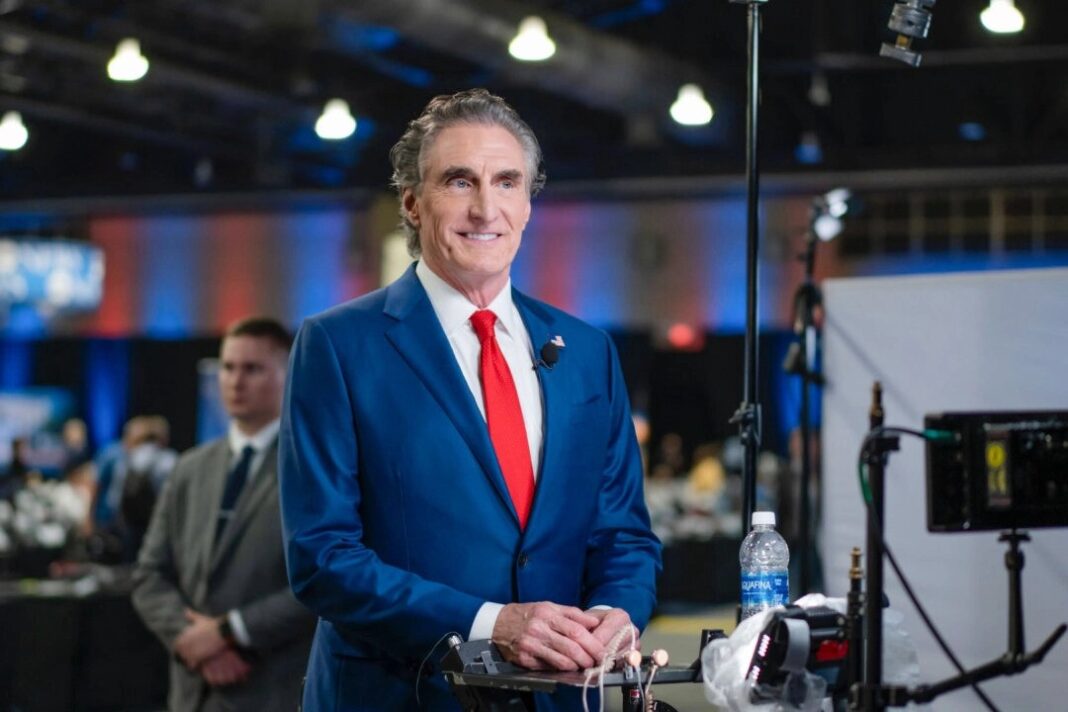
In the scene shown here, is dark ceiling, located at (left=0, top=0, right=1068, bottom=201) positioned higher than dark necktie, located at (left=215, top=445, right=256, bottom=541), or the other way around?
dark ceiling, located at (left=0, top=0, right=1068, bottom=201)

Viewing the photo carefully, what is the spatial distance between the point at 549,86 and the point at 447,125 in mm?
7271

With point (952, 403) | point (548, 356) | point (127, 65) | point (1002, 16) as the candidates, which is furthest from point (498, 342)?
point (127, 65)

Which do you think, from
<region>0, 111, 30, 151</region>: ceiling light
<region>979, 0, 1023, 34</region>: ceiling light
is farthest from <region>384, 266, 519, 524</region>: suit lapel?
<region>0, 111, 30, 151</region>: ceiling light

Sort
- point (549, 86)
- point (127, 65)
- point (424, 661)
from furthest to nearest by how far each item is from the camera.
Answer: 1. point (549, 86)
2. point (127, 65)
3. point (424, 661)

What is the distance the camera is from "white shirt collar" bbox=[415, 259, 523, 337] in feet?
7.02

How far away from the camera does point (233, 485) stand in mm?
3641

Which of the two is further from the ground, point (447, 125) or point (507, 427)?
point (447, 125)

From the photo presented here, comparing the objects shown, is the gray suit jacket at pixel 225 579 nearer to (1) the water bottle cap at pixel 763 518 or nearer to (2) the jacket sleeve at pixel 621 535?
(2) the jacket sleeve at pixel 621 535

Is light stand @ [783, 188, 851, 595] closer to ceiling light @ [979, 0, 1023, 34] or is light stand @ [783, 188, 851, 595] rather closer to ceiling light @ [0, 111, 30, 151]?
ceiling light @ [979, 0, 1023, 34]

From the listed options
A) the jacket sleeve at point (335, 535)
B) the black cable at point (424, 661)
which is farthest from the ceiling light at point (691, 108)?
the black cable at point (424, 661)

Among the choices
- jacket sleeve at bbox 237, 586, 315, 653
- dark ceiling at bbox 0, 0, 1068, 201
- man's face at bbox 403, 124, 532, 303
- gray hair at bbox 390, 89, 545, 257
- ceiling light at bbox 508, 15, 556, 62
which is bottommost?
jacket sleeve at bbox 237, 586, 315, 653

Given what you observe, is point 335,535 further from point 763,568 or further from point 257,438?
Result: point 257,438

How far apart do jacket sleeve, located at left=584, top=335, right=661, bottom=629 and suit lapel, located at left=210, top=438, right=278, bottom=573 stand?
4.80 feet

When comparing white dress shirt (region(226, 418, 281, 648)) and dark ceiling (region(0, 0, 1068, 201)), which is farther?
dark ceiling (region(0, 0, 1068, 201))
